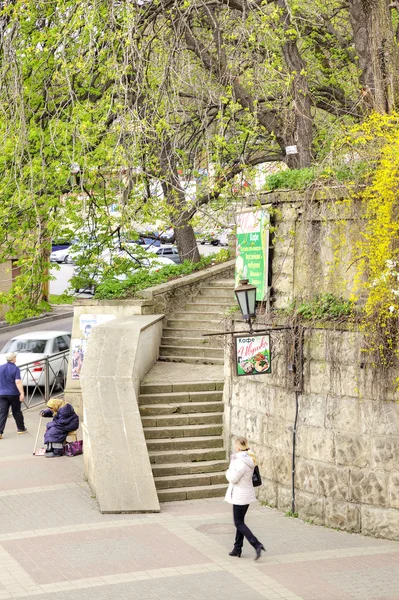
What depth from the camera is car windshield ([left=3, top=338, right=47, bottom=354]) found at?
24.2 m

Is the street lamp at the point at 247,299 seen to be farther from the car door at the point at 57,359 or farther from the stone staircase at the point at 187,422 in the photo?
the car door at the point at 57,359

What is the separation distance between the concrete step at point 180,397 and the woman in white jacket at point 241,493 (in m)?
4.25

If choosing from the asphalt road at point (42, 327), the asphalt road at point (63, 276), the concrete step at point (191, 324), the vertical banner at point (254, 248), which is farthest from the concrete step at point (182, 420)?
the asphalt road at point (63, 276)

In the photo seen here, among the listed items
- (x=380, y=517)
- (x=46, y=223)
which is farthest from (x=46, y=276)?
(x=380, y=517)

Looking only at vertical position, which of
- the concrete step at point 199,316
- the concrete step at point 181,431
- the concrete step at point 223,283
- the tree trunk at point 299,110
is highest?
the tree trunk at point 299,110

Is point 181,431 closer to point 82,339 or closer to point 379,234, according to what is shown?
point 379,234

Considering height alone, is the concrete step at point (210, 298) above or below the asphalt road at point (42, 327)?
above

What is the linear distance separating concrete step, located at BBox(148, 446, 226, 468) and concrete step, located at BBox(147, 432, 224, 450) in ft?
0.12

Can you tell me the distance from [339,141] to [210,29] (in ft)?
23.6

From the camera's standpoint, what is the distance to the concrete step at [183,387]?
15664mm

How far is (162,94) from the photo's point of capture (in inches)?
633

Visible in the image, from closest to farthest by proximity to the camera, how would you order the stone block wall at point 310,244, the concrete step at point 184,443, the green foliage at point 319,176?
1. the green foliage at point 319,176
2. the stone block wall at point 310,244
3. the concrete step at point 184,443

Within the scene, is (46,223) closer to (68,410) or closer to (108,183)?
(108,183)

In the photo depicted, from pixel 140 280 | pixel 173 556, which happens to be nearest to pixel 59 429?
pixel 140 280
